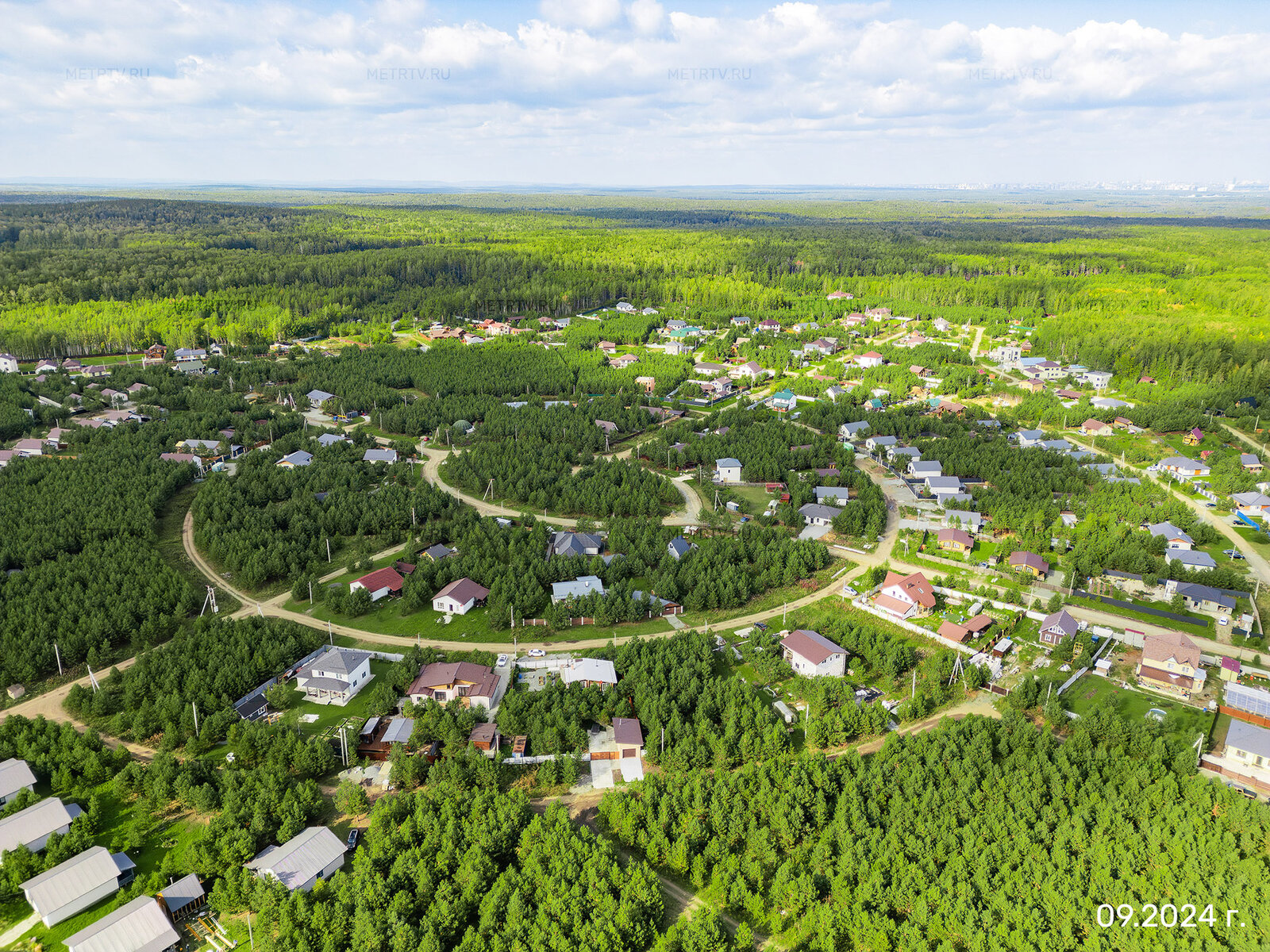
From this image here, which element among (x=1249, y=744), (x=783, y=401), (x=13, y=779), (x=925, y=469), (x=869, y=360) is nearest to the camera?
(x=13, y=779)

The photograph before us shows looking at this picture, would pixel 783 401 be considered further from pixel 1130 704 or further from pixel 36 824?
pixel 36 824

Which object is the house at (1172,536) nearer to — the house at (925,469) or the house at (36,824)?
the house at (925,469)

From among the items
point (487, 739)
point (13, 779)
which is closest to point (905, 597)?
point (487, 739)

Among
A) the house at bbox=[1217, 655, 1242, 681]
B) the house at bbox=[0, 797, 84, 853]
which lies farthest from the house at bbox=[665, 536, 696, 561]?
the house at bbox=[0, 797, 84, 853]

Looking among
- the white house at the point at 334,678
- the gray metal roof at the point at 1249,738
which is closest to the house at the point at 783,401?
the gray metal roof at the point at 1249,738

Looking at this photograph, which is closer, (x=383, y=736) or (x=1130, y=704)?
(x=383, y=736)

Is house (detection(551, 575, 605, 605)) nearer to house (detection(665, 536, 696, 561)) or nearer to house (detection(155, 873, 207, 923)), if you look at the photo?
house (detection(665, 536, 696, 561))

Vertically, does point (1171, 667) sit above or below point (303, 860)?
above
